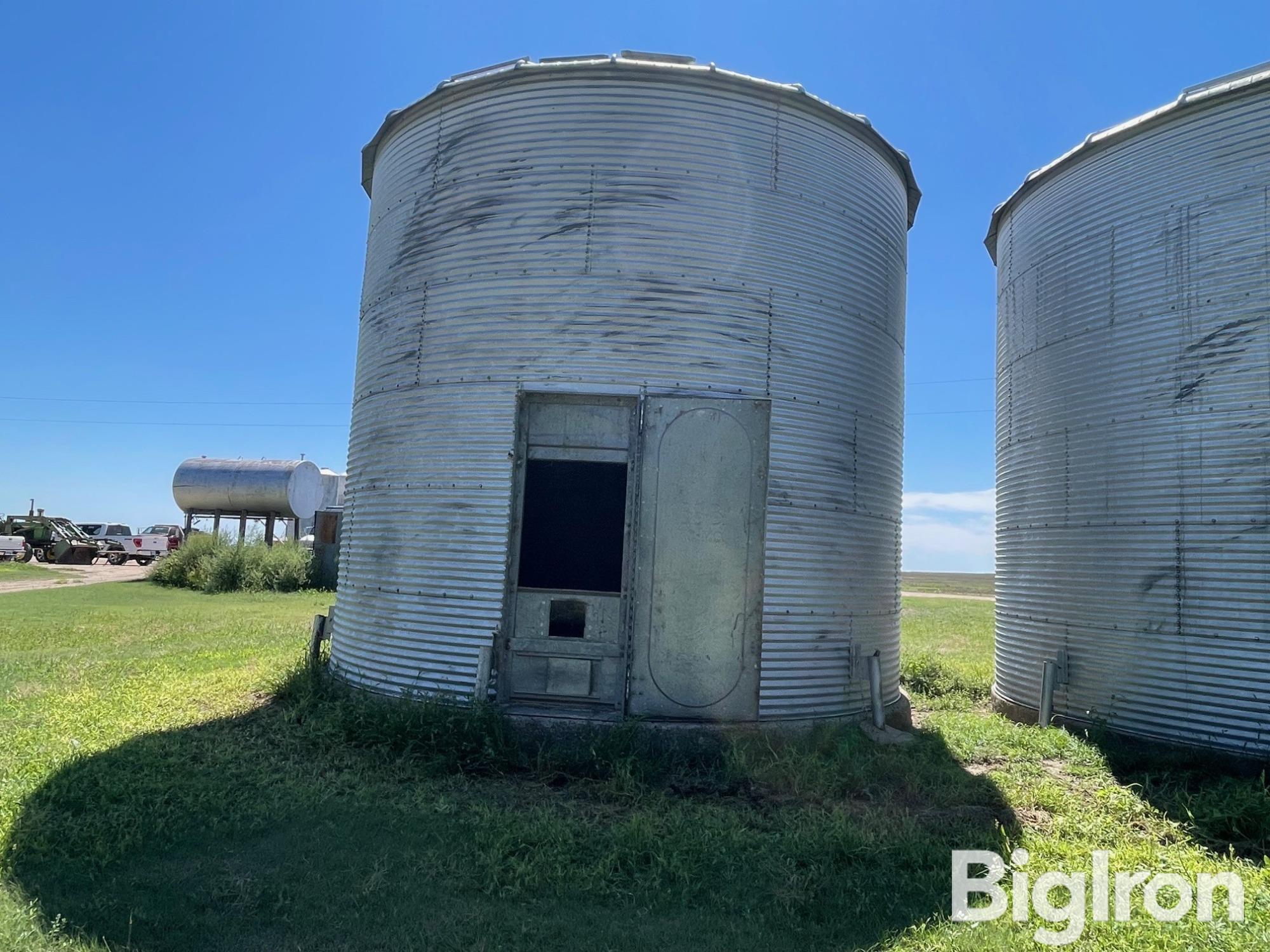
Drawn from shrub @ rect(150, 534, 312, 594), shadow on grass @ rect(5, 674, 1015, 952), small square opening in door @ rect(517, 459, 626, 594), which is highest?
small square opening in door @ rect(517, 459, 626, 594)

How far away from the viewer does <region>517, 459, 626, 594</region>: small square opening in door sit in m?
8.74

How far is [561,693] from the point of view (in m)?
8.42

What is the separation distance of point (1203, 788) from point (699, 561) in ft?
16.2

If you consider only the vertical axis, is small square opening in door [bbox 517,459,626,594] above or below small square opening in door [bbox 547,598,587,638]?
above

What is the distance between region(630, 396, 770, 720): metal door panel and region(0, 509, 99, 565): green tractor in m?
42.0

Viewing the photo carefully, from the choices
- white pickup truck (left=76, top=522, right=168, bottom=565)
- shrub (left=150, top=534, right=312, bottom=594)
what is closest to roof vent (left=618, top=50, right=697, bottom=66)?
shrub (left=150, top=534, right=312, bottom=594)

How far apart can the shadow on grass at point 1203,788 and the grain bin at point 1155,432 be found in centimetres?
28

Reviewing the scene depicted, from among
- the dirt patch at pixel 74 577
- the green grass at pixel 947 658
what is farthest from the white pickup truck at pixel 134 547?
the green grass at pixel 947 658

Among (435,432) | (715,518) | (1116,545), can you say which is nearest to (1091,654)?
(1116,545)

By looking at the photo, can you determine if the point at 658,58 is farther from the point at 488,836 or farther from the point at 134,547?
the point at 134,547

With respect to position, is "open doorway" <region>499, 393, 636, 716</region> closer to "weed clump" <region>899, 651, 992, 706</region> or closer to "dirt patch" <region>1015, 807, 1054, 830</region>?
"dirt patch" <region>1015, 807, 1054, 830</region>

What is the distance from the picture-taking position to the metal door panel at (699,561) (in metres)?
8.35

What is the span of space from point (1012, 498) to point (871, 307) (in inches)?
147

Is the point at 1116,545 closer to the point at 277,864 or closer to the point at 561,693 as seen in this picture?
the point at 561,693
